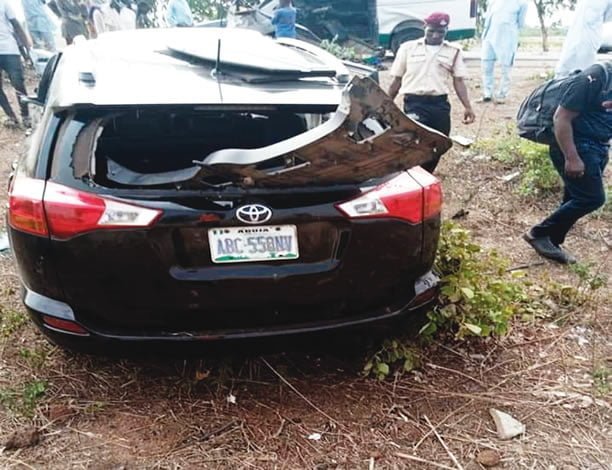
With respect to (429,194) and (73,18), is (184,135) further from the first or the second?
(73,18)

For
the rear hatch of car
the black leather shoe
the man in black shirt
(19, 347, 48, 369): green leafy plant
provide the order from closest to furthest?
1. the rear hatch of car
2. (19, 347, 48, 369): green leafy plant
3. the man in black shirt
4. the black leather shoe

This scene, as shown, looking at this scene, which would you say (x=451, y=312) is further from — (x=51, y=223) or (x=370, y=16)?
(x=370, y=16)

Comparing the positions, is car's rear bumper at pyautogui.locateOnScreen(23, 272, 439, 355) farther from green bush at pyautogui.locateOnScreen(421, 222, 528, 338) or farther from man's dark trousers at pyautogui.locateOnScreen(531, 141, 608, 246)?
man's dark trousers at pyautogui.locateOnScreen(531, 141, 608, 246)

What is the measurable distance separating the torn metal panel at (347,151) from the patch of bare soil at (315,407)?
0.88 meters

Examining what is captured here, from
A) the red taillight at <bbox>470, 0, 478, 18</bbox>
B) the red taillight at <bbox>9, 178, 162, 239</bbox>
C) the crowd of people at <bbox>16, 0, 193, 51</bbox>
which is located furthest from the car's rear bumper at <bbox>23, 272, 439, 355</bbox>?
the red taillight at <bbox>470, 0, 478, 18</bbox>

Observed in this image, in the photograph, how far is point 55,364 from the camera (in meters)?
2.65

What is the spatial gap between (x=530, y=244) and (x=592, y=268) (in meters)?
0.43

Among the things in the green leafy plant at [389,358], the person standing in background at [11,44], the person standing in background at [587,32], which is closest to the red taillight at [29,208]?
the green leafy plant at [389,358]

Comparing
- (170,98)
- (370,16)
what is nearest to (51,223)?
(170,98)

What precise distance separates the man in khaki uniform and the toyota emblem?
320 centimetres

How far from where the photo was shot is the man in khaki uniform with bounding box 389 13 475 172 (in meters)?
4.84

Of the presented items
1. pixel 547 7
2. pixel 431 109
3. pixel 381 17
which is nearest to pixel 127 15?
pixel 381 17

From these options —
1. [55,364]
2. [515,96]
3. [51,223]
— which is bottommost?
[515,96]

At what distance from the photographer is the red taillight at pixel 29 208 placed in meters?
1.93
